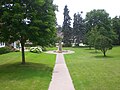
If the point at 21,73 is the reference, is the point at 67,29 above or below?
above

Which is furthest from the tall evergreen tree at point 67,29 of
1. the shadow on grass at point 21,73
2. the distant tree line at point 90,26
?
the shadow on grass at point 21,73

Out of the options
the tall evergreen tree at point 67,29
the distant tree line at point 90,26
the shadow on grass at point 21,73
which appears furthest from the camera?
the tall evergreen tree at point 67,29

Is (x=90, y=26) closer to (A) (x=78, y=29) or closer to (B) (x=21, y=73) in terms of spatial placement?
(A) (x=78, y=29)

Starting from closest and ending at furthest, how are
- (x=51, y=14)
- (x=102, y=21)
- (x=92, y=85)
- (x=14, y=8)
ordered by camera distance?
(x=92, y=85), (x=14, y=8), (x=51, y=14), (x=102, y=21)

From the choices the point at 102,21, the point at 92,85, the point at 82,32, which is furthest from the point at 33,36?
the point at 82,32

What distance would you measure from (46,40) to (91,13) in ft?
203

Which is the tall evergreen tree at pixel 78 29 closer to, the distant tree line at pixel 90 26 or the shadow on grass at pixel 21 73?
the distant tree line at pixel 90 26

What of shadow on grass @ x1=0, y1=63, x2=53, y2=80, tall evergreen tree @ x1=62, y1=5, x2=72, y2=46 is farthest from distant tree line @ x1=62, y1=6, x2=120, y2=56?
shadow on grass @ x1=0, y1=63, x2=53, y2=80

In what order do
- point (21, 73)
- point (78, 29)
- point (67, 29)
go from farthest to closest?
point (78, 29) < point (67, 29) < point (21, 73)

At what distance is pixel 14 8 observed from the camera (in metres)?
18.8

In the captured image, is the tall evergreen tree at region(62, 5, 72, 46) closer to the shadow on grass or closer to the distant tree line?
the distant tree line

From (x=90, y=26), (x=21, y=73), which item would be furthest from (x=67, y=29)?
(x=21, y=73)

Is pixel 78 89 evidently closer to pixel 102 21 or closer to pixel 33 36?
pixel 33 36

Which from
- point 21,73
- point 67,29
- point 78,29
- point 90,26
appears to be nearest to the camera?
point 21,73
